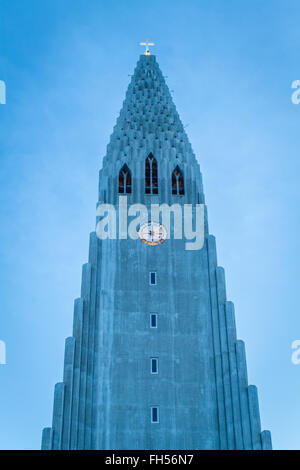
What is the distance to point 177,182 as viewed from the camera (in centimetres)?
5831

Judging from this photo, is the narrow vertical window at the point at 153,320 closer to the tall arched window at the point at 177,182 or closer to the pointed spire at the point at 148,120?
the tall arched window at the point at 177,182

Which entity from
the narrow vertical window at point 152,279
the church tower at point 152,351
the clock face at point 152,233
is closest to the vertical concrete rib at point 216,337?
the church tower at point 152,351

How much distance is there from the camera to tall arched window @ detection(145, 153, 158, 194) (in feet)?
188

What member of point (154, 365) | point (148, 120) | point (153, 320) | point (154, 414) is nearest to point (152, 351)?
point (154, 365)

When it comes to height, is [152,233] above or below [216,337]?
above

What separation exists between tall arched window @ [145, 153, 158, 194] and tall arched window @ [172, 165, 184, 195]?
179 cm

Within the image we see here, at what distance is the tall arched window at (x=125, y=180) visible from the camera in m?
56.8

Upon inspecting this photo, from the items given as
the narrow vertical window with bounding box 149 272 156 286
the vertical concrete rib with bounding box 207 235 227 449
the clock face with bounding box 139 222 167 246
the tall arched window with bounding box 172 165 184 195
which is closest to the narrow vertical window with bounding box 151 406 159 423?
the vertical concrete rib with bounding box 207 235 227 449

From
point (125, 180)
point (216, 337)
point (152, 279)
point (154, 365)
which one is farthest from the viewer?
point (125, 180)

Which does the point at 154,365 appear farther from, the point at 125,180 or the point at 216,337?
the point at 125,180

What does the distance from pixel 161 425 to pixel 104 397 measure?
4675 millimetres

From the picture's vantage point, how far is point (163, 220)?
5438 centimetres

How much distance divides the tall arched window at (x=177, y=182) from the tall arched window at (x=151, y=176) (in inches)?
70.4

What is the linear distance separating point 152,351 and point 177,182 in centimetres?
1839
